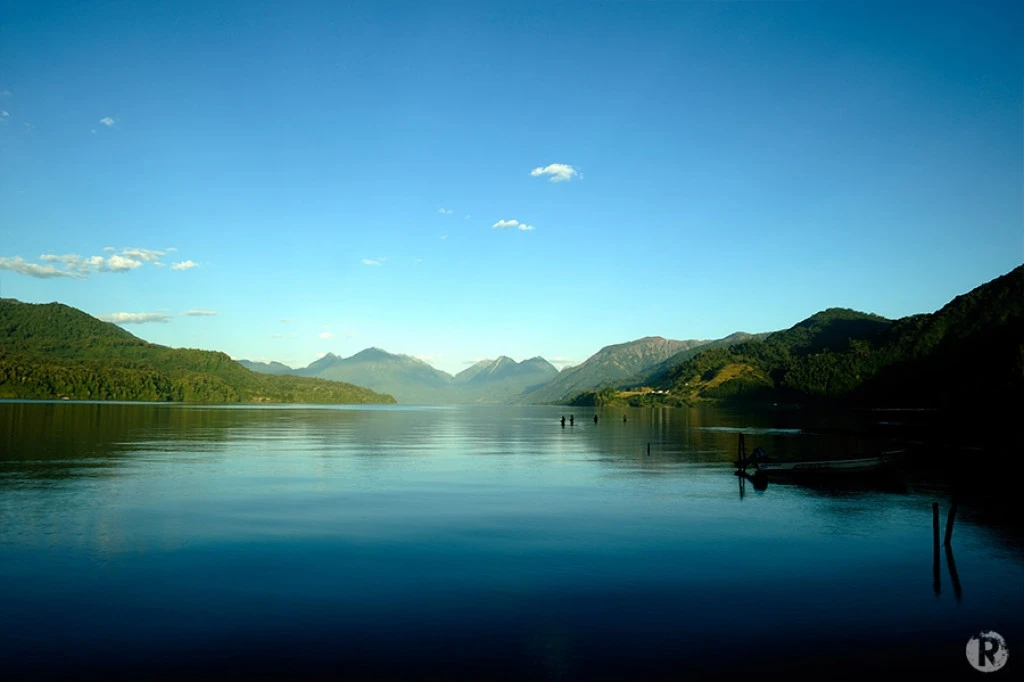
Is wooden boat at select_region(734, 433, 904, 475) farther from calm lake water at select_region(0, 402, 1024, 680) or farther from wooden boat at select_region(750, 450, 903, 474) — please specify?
calm lake water at select_region(0, 402, 1024, 680)

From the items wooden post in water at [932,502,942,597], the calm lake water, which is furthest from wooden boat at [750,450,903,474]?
wooden post in water at [932,502,942,597]

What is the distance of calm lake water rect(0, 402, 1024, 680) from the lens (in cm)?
1869

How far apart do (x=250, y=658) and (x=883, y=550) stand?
3076cm

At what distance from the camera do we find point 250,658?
18.1m

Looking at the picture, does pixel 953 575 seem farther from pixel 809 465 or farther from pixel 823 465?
pixel 823 465

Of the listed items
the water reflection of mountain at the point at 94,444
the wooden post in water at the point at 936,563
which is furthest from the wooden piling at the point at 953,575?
the water reflection of mountain at the point at 94,444

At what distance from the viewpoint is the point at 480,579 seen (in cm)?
2606

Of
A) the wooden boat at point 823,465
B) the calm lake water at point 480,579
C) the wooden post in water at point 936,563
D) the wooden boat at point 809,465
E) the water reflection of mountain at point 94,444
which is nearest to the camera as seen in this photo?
the calm lake water at point 480,579

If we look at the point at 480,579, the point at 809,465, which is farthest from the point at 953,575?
the point at 809,465

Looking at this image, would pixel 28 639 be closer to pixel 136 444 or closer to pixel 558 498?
→ pixel 558 498

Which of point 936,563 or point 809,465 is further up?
point 809,465

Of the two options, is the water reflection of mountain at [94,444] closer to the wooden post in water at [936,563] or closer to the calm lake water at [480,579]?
the calm lake water at [480,579]

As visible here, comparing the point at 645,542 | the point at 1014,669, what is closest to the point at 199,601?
the point at 645,542

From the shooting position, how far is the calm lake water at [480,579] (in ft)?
61.3
